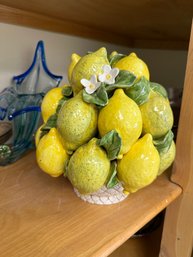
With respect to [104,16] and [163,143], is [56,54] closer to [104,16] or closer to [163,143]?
[104,16]

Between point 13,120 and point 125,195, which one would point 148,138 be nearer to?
point 125,195

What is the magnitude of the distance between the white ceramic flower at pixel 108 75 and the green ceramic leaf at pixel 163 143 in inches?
4.2

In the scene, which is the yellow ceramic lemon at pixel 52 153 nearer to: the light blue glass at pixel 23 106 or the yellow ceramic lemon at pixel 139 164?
the yellow ceramic lemon at pixel 139 164

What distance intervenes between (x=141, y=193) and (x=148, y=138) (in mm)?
140

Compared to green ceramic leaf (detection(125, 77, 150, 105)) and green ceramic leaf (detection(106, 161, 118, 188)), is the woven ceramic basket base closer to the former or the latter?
green ceramic leaf (detection(106, 161, 118, 188))

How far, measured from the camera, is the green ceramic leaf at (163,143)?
38 centimetres

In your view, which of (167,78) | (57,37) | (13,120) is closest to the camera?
(13,120)

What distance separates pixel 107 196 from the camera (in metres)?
0.41

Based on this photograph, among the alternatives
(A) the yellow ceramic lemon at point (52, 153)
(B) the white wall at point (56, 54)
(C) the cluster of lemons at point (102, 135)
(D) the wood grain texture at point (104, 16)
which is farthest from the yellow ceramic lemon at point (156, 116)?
(B) the white wall at point (56, 54)

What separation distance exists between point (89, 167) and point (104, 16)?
0.49m

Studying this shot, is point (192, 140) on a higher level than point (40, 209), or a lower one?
higher

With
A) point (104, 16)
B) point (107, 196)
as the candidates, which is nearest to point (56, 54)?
point (104, 16)

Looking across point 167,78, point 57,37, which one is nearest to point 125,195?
point 57,37

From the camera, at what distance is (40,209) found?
1.31 feet
